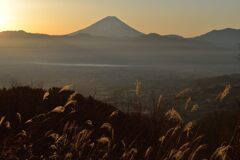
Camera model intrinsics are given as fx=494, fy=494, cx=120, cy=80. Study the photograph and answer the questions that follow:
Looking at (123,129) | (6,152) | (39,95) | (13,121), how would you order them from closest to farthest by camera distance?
(6,152) → (13,121) → (123,129) → (39,95)

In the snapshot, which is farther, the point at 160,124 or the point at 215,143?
the point at 215,143

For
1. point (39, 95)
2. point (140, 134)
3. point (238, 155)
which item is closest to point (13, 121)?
point (39, 95)

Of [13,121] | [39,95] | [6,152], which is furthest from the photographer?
[39,95]

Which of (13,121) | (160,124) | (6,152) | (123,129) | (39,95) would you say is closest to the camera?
(6,152)

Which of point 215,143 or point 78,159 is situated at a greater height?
point 78,159

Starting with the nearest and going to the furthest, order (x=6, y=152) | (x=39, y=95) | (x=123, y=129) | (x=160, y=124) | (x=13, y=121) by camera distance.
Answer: (x=6, y=152) → (x=160, y=124) → (x=13, y=121) → (x=123, y=129) → (x=39, y=95)

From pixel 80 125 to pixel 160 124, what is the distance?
5.18 ft

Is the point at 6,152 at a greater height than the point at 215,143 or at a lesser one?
greater

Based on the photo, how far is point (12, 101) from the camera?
28.1 ft

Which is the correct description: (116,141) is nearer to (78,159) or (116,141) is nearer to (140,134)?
(140,134)

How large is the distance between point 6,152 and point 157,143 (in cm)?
312

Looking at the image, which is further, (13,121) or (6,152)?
(13,121)

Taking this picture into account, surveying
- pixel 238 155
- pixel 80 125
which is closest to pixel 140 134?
pixel 80 125

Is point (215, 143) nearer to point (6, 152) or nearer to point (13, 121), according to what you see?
point (13, 121)
